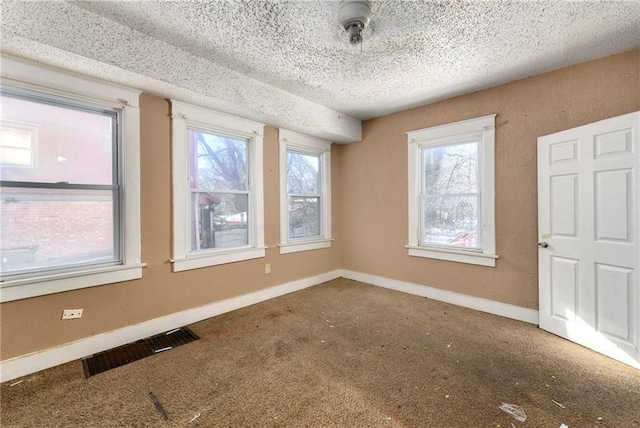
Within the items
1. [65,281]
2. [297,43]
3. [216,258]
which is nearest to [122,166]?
[65,281]

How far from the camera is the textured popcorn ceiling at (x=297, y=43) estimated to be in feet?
5.75

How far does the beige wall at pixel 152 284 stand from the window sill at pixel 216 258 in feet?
0.21

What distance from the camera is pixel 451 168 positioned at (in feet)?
11.1

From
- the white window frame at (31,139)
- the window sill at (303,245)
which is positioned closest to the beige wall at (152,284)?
the window sill at (303,245)

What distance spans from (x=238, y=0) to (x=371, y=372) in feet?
8.94

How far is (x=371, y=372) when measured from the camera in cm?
195

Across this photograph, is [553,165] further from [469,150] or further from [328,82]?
[328,82]

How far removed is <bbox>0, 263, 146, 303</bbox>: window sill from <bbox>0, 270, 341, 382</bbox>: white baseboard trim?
0.44 meters

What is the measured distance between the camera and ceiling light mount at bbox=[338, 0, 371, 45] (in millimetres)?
1672

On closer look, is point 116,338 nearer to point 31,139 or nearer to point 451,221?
point 31,139

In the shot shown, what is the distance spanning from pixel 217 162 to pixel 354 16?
2.12m

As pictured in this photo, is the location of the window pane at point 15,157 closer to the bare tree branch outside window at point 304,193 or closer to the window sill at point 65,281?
the window sill at point 65,281

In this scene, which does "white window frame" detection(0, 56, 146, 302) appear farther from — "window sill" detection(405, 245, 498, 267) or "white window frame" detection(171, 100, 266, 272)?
"window sill" detection(405, 245, 498, 267)

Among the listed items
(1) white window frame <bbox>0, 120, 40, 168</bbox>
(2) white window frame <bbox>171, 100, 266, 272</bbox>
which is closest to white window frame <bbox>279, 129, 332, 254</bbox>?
(2) white window frame <bbox>171, 100, 266, 272</bbox>
